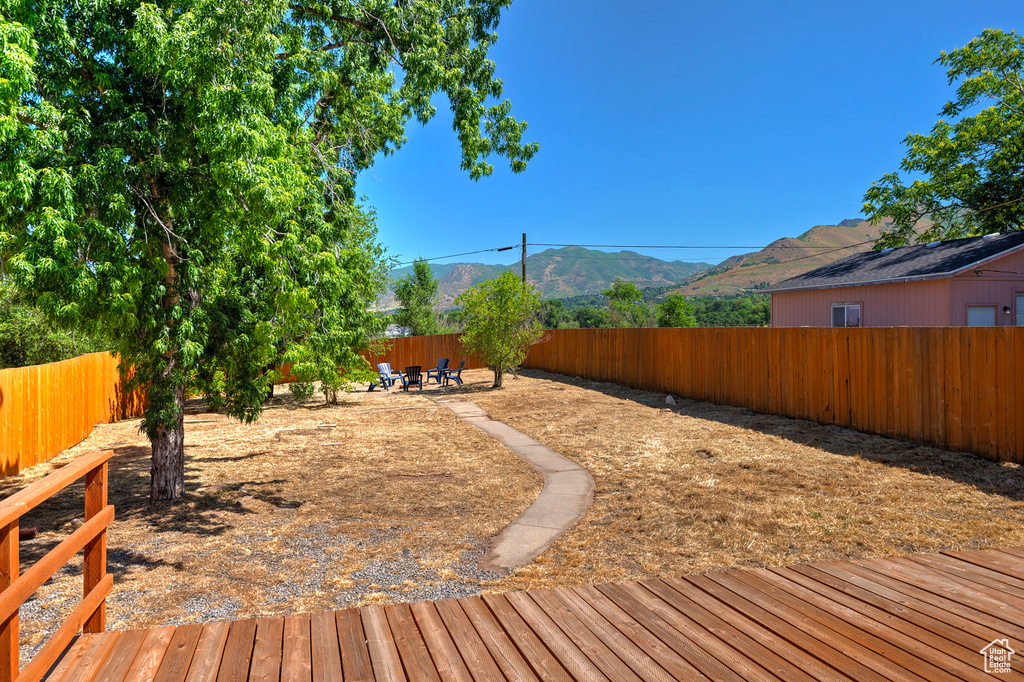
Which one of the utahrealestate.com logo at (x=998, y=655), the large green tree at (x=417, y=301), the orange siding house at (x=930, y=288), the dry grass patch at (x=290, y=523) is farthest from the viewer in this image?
the large green tree at (x=417, y=301)

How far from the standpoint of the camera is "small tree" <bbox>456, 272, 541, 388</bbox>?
18.2m

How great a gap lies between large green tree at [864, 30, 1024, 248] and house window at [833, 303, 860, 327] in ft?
19.4

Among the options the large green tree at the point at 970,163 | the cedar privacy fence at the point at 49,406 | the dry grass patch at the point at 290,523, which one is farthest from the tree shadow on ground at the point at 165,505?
the large green tree at the point at 970,163

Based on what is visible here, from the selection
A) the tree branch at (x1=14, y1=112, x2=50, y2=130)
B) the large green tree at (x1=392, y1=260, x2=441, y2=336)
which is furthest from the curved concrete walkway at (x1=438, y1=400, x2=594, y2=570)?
the large green tree at (x1=392, y1=260, x2=441, y2=336)

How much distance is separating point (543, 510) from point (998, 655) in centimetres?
398

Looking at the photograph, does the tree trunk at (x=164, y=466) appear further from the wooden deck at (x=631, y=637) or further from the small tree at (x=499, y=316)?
the small tree at (x=499, y=316)

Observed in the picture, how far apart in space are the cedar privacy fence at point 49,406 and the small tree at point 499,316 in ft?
31.9

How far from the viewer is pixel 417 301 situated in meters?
41.1

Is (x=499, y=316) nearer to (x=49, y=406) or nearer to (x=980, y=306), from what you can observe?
(x=49, y=406)

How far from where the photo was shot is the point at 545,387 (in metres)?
17.8

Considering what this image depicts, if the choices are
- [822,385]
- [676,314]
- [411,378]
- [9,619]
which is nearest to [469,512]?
[9,619]

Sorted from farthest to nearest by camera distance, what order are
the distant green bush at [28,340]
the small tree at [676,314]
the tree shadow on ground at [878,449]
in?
the small tree at [676,314] < the distant green bush at [28,340] < the tree shadow on ground at [878,449]

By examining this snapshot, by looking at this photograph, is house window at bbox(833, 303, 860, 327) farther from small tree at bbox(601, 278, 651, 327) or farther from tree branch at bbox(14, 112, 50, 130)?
small tree at bbox(601, 278, 651, 327)

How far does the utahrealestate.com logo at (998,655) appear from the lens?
A: 2385 mm
